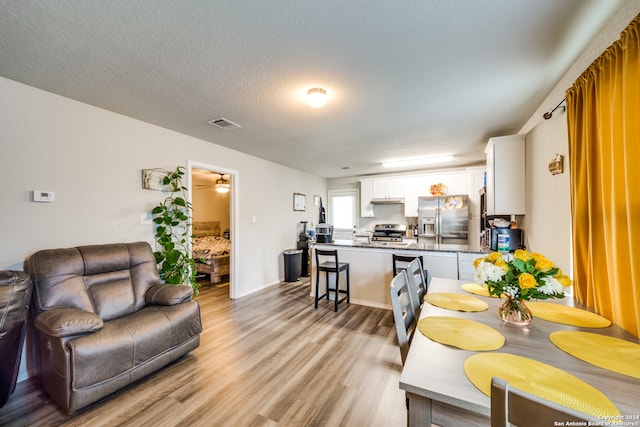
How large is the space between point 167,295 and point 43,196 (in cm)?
138

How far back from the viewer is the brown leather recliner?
1647 mm

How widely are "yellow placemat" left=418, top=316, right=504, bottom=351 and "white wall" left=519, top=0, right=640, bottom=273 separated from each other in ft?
4.69

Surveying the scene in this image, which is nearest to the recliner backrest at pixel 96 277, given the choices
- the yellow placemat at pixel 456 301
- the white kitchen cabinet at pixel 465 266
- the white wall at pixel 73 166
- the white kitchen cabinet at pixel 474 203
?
the white wall at pixel 73 166

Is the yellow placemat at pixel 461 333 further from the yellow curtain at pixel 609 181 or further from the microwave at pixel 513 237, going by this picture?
the microwave at pixel 513 237

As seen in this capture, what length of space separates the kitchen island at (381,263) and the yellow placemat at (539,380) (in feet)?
7.65

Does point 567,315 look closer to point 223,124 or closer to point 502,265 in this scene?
point 502,265

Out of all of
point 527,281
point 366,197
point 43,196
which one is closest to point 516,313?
point 527,281

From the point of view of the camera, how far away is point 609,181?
1378 millimetres

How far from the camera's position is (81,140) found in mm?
2438

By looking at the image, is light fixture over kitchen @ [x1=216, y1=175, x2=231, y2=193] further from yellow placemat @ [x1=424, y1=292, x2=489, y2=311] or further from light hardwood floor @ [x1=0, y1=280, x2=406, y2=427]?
yellow placemat @ [x1=424, y1=292, x2=489, y2=311]

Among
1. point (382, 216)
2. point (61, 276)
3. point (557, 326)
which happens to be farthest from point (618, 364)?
point (382, 216)

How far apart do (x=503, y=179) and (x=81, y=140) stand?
181 inches

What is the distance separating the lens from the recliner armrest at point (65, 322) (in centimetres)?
163

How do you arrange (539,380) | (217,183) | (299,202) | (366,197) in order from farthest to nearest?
(366,197)
(217,183)
(299,202)
(539,380)
